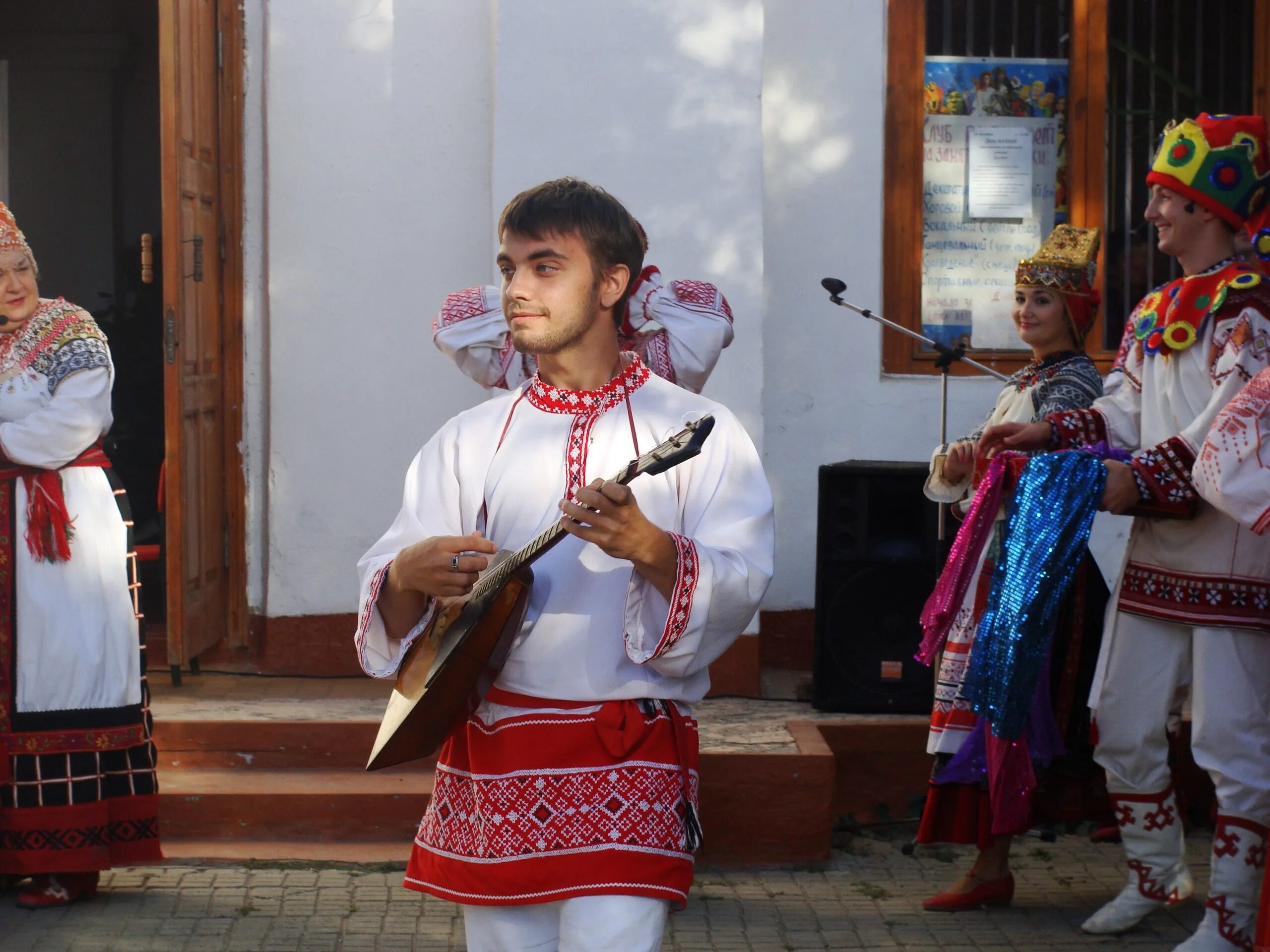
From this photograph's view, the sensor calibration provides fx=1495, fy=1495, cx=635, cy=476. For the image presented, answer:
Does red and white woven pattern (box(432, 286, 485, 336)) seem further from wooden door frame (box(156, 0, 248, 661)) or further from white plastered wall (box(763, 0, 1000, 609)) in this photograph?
white plastered wall (box(763, 0, 1000, 609))

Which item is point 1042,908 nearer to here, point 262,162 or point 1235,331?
point 1235,331

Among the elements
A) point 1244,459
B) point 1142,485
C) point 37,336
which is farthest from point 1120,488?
point 37,336

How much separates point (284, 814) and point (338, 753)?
1.18ft

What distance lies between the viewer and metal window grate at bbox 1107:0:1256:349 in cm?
654

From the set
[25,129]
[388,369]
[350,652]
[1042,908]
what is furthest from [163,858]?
[25,129]

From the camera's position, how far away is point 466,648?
235 centimetres

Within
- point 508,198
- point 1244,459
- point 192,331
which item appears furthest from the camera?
point 192,331

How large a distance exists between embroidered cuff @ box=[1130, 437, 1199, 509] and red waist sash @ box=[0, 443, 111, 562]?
117 inches

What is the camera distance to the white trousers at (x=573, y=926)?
239 cm

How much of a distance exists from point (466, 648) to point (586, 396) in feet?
1.66

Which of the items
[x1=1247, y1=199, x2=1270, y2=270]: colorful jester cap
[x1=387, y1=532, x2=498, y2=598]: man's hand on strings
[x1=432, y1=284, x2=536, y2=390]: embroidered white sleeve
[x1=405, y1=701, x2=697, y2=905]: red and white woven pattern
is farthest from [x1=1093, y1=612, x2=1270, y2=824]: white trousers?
[x1=387, y1=532, x2=498, y2=598]: man's hand on strings

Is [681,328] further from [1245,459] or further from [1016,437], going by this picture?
[1245,459]

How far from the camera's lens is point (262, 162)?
6148 millimetres

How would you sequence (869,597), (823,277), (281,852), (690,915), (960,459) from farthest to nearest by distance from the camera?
1. (823,277)
2. (869,597)
3. (281,852)
4. (690,915)
5. (960,459)
